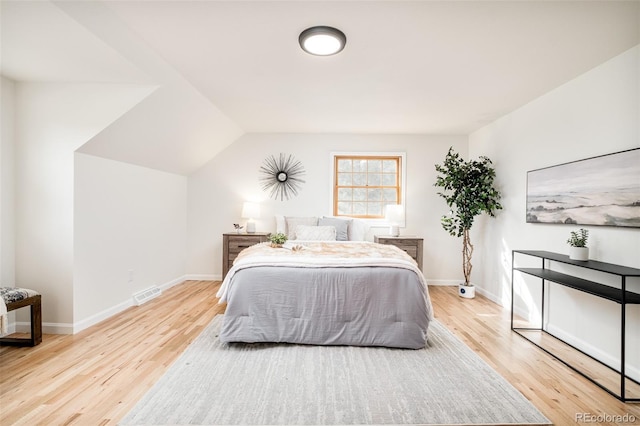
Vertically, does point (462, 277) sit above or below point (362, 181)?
below

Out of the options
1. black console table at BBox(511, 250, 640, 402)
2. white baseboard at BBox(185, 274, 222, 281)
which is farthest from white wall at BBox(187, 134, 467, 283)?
black console table at BBox(511, 250, 640, 402)

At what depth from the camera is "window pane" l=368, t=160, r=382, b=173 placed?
5.50 m

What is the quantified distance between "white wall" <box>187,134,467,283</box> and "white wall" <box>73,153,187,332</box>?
420 mm

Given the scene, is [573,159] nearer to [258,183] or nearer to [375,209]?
[375,209]

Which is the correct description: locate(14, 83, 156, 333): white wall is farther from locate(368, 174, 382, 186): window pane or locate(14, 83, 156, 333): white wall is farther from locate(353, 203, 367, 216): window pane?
locate(368, 174, 382, 186): window pane

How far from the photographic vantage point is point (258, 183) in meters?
5.40

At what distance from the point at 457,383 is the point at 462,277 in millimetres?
3378

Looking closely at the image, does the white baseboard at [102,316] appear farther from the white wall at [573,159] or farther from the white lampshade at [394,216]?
the white wall at [573,159]

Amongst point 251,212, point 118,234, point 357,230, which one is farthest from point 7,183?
point 357,230

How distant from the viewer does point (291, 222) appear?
5.12 m

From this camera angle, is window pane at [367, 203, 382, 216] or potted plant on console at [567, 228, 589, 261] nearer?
potted plant on console at [567, 228, 589, 261]

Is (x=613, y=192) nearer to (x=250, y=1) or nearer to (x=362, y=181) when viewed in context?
(x=250, y=1)

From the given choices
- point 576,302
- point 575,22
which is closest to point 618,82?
point 575,22

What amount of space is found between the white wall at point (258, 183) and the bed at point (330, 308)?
8.66ft
